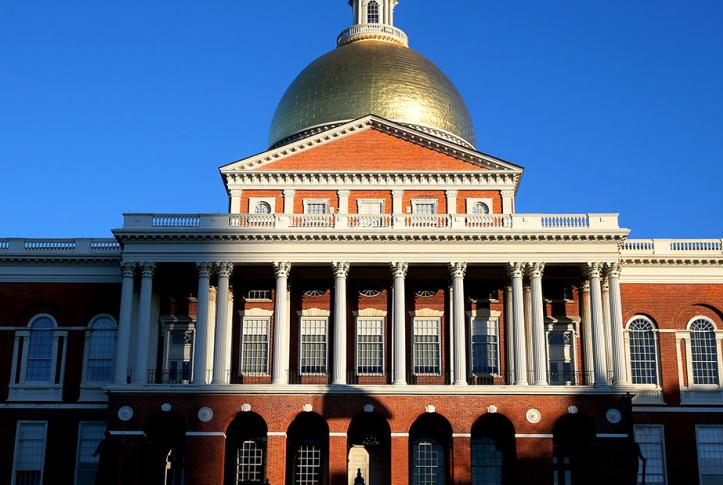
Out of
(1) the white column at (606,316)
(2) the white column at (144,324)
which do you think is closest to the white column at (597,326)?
(1) the white column at (606,316)

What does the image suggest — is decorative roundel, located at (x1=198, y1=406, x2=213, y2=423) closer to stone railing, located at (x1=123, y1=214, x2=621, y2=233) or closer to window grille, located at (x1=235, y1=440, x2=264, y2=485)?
window grille, located at (x1=235, y1=440, x2=264, y2=485)

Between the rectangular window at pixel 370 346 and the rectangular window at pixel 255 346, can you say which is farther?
the rectangular window at pixel 255 346

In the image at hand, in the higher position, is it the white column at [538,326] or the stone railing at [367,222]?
the stone railing at [367,222]

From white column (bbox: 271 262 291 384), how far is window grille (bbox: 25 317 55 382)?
461 inches

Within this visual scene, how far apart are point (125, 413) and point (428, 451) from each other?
13850 millimetres

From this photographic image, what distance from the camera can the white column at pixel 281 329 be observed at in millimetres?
46000

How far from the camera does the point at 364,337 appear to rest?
49000 millimetres

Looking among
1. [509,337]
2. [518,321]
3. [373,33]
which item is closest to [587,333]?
[509,337]

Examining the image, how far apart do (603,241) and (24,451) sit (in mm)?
28883

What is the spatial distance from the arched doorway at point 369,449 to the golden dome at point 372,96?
52.9 ft

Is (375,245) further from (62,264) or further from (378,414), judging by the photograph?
(62,264)

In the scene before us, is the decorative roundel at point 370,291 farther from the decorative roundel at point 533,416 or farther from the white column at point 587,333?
the white column at point 587,333

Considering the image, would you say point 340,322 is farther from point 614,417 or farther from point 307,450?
point 614,417

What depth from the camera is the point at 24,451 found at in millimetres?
49219
